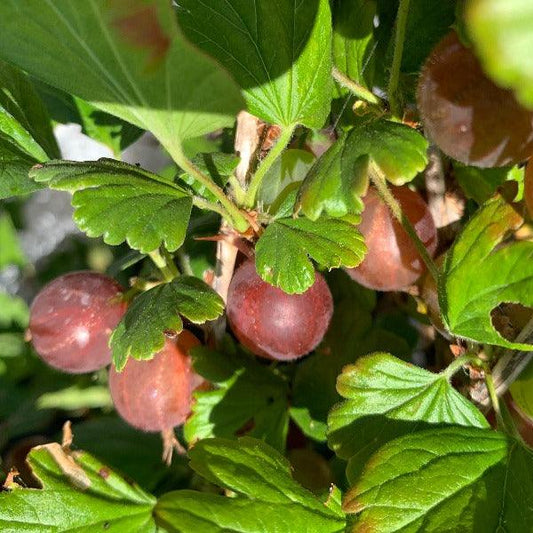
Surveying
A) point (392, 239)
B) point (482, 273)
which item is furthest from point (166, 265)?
point (482, 273)

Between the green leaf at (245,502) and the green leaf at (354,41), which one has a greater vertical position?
the green leaf at (354,41)

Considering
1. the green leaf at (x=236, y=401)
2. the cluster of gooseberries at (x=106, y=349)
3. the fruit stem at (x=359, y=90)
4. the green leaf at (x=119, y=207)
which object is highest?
the fruit stem at (x=359, y=90)

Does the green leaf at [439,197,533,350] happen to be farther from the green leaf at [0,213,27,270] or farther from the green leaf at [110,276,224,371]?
the green leaf at [0,213,27,270]

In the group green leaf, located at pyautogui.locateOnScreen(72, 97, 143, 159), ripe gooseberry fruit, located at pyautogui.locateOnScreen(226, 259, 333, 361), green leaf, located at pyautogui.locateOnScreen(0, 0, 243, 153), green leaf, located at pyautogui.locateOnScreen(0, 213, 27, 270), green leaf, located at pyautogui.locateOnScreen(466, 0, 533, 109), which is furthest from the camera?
green leaf, located at pyautogui.locateOnScreen(0, 213, 27, 270)

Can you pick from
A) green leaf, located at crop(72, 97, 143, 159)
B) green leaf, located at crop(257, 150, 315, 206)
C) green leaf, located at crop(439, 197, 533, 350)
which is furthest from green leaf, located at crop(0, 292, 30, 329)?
green leaf, located at crop(439, 197, 533, 350)

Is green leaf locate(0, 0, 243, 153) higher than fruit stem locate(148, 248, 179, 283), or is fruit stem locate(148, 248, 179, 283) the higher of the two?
green leaf locate(0, 0, 243, 153)

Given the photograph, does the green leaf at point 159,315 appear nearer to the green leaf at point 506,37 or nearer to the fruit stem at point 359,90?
the fruit stem at point 359,90

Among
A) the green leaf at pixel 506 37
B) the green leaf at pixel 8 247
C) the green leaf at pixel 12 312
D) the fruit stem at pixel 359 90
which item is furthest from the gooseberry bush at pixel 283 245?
the green leaf at pixel 8 247
